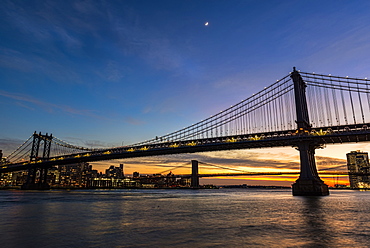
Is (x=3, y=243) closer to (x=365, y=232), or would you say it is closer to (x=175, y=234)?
(x=175, y=234)

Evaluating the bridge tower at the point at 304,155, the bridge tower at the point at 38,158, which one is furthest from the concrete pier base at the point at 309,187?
the bridge tower at the point at 38,158

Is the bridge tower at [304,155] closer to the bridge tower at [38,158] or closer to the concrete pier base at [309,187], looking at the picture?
the concrete pier base at [309,187]

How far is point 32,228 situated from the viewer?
1073 centimetres

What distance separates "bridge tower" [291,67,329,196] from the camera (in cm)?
3572

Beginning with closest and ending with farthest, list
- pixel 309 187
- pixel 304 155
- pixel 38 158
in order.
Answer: pixel 309 187
pixel 304 155
pixel 38 158

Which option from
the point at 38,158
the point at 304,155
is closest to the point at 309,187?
the point at 304,155

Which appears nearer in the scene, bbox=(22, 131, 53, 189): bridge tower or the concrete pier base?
the concrete pier base

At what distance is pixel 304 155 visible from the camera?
3647cm

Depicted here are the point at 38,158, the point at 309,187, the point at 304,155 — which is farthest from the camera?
the point at 38,158

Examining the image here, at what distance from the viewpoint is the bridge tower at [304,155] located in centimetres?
3572

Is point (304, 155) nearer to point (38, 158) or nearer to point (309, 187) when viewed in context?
point (309, 187)

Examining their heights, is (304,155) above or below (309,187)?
above

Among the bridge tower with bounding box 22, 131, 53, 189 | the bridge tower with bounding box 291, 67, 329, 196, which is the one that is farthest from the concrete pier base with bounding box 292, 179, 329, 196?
the bridge tower with bounding box 22, 131, 53, 189

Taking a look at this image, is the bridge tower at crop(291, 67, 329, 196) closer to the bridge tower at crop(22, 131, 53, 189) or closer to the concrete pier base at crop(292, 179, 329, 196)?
the concrete pier base at crop(292, 179, 329, 196)
